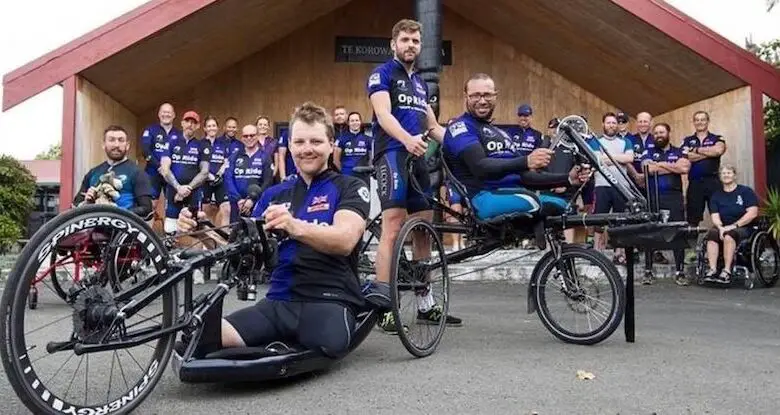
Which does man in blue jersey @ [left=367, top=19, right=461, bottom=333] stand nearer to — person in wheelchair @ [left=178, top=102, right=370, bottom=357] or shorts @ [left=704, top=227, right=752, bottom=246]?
person in wheelchair @ [left=178, top=102, right=370, bottom=357]

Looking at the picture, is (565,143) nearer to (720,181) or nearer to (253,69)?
(720,181)

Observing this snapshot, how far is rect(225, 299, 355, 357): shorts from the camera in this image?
318cm

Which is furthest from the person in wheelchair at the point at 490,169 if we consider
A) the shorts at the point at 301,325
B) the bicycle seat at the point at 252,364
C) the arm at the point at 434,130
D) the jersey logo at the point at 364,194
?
the bicycle seat at the point at 252,364

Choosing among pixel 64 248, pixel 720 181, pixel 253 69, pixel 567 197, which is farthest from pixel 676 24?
Result: pixel 64 248

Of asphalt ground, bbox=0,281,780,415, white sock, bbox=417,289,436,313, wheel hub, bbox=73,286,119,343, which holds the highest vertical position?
wheel hub, bbox=73,286,119,343

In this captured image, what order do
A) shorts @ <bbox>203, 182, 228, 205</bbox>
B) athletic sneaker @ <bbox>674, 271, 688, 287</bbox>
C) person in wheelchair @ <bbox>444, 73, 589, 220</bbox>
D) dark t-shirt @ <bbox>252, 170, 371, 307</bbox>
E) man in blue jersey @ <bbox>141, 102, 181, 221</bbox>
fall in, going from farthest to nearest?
shorts @ <bbox>203, 182, 228, 205</bbox> → man in blue jersey @ <bbox>141, 102, 181, 221</bbox> → athletic sneaker @ <bbox>674, 271, 688, 287</bbox> → person in wheelchair @ <bbox>444, 73, 589, 220</bbox> → dark t-shirt @ <bbox>252, 170, 371, 307</bbox>

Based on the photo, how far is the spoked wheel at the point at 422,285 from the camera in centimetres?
391

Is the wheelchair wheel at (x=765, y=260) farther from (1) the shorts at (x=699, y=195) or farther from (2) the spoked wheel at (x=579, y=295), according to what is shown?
(2) the spoked wheel at (x=579, y=295)

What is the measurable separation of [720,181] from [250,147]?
5809 mm

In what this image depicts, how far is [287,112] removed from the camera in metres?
11.5

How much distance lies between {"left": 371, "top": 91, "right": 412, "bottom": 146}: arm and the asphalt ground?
126 cm

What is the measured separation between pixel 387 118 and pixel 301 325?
1.51 meters

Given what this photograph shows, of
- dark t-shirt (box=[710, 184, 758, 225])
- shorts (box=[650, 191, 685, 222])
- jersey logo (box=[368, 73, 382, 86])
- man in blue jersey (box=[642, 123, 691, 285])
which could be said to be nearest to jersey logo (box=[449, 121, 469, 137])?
jersey logo (box=[368, 73, 382, 86])

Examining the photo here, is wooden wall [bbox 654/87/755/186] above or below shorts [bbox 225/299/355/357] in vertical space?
above
